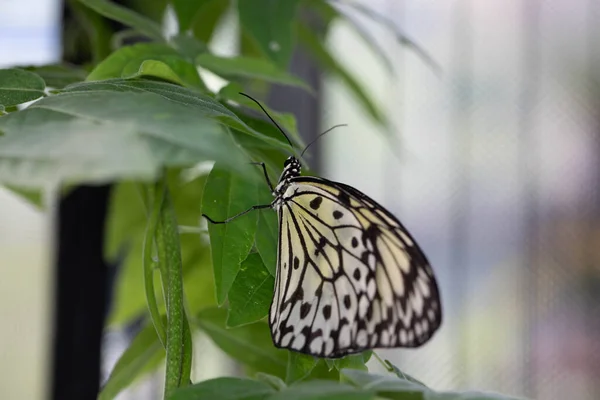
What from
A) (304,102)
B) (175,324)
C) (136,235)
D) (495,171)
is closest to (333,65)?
(136,235)

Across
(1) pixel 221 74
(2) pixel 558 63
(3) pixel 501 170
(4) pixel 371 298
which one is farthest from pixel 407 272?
(2) pixel 558 63

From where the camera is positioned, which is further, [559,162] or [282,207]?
[559,162]

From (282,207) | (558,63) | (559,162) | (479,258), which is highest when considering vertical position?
(558,63)

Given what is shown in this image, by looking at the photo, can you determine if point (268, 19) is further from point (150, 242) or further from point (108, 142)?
point (108, 142)

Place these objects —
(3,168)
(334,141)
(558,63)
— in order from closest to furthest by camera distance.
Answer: (3,168), (334,141), (558,63)

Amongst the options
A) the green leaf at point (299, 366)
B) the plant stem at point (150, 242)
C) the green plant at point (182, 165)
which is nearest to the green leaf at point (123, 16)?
the green plant at point (182, 165)

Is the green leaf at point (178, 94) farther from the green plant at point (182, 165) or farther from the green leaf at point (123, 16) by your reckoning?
the green leaf at point (123, 16)

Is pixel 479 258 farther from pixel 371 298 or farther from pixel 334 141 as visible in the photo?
pixel 371 298
